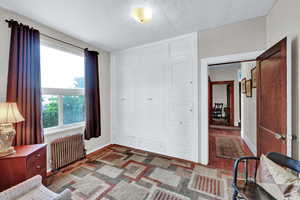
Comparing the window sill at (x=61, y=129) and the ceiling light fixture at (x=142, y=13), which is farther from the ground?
the ceiling light fixture at (x=142, y=13)

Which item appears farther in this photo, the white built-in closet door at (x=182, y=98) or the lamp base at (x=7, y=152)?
the white built-in closet door at (x=182, y=98)

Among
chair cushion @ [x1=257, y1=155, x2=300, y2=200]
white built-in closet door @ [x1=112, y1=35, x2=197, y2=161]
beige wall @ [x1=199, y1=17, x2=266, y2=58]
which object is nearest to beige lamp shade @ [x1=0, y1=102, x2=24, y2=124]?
white built-in closet door @ [x1=112, y1=35, x2=197, y2=161]

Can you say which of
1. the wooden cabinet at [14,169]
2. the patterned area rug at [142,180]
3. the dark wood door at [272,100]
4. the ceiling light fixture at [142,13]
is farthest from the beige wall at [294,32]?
the wooden cabinet at [14,169]

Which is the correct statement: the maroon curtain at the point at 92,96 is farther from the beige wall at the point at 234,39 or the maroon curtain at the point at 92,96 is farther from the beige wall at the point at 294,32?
the beige wall at the point at 294,32

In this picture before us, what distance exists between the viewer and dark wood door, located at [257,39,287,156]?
1.35 m

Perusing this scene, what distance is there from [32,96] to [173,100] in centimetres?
236

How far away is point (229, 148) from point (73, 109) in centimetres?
379

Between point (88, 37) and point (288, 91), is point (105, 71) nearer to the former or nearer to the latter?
point (88, 37)

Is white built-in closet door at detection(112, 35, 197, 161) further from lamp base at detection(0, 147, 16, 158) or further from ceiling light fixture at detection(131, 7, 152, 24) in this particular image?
lamp base at detection(0, 147, 16, 158)

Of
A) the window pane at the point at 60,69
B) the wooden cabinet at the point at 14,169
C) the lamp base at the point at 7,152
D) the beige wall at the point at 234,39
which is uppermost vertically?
the beige wall at the point at 234,39

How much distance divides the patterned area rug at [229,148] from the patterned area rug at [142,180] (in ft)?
2.81

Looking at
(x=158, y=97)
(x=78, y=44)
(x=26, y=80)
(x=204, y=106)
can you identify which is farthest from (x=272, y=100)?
(x=78, y=44)

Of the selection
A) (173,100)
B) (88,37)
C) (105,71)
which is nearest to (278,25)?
(173,100)

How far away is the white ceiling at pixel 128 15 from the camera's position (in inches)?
67.0
